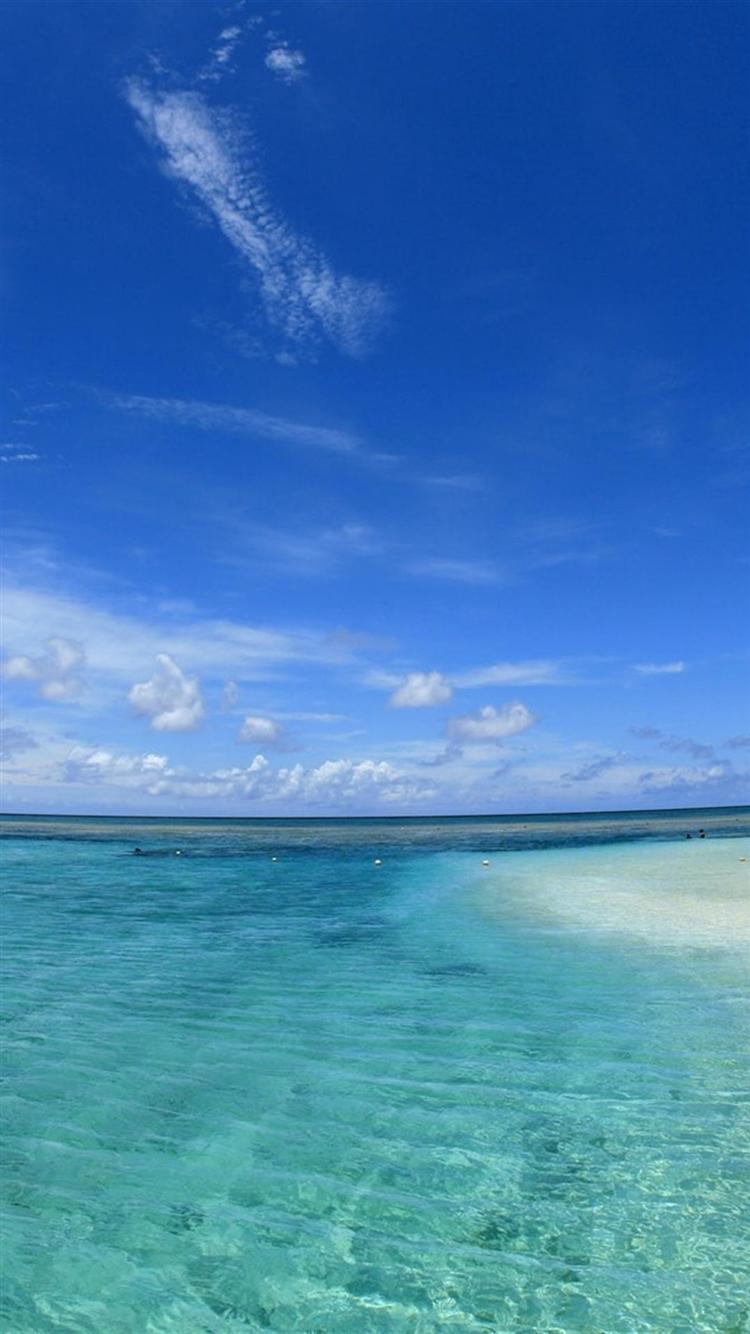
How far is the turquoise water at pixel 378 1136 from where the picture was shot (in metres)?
6.15

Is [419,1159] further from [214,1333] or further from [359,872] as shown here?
[359,872]

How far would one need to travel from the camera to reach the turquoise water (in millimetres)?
6152

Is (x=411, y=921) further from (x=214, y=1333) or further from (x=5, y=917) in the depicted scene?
(x=214, y=1333)

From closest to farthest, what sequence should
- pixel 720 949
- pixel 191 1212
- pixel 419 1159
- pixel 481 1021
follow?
pixel 191 1212 → pixel 419 1159 → pixel 481 1021 → pixel 720 949

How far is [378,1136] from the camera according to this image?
29.1 ft

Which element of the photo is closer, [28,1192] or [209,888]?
[28,1192]

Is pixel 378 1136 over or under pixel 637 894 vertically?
over

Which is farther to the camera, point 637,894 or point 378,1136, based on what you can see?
point 637,894

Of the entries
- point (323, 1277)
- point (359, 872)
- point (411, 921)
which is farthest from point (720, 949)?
point (359, 872)

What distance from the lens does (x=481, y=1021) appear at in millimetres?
13422

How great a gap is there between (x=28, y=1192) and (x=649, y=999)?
1099 cm

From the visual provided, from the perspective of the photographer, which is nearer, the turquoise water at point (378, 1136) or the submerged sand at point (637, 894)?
the turquoise water at point (378, 1136)

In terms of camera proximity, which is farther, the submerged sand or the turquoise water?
the submerged sand

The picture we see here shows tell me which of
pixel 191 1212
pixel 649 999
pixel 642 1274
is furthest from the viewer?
pixel 649 999
